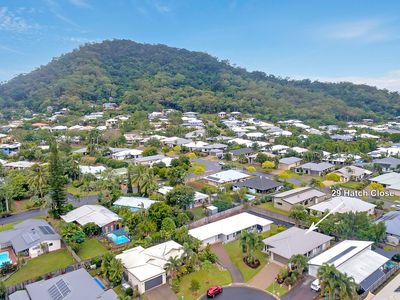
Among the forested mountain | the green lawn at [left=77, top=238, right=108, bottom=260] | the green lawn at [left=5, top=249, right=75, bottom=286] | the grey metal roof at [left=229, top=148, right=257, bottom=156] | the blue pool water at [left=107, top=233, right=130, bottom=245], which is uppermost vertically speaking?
the forested mountain

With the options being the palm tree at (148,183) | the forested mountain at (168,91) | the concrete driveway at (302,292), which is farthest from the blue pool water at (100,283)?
the forested mountain at (168,91)

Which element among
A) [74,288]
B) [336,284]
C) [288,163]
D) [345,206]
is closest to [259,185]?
[345,206]

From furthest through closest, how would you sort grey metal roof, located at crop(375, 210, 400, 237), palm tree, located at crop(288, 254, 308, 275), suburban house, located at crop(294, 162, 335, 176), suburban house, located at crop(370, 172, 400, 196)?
suburban house, located at crop(294, 162, 335, 176), suburban house, located at crop(370, 172, 400, 196), grey metal roof, located at crop(375, 210, 400, 237), palm tree, located at crop(288, 254, 308, 275)

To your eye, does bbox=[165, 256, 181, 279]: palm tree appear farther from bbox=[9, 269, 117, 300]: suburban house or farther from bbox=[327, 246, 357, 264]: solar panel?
bbox=[327, 246, 357, 264]: solar panel

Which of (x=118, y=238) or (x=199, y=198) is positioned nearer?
(x=118, y=238)

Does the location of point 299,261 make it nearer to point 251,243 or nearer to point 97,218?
point 251,243

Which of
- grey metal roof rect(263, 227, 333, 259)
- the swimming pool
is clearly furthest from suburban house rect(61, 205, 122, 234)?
grey metal roof rect(263, 227, 333, 259)

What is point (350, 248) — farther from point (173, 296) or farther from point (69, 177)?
point (69, 177)

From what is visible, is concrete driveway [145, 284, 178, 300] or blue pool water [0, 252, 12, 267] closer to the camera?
concrete driveway [145, 284, 178, 300]
